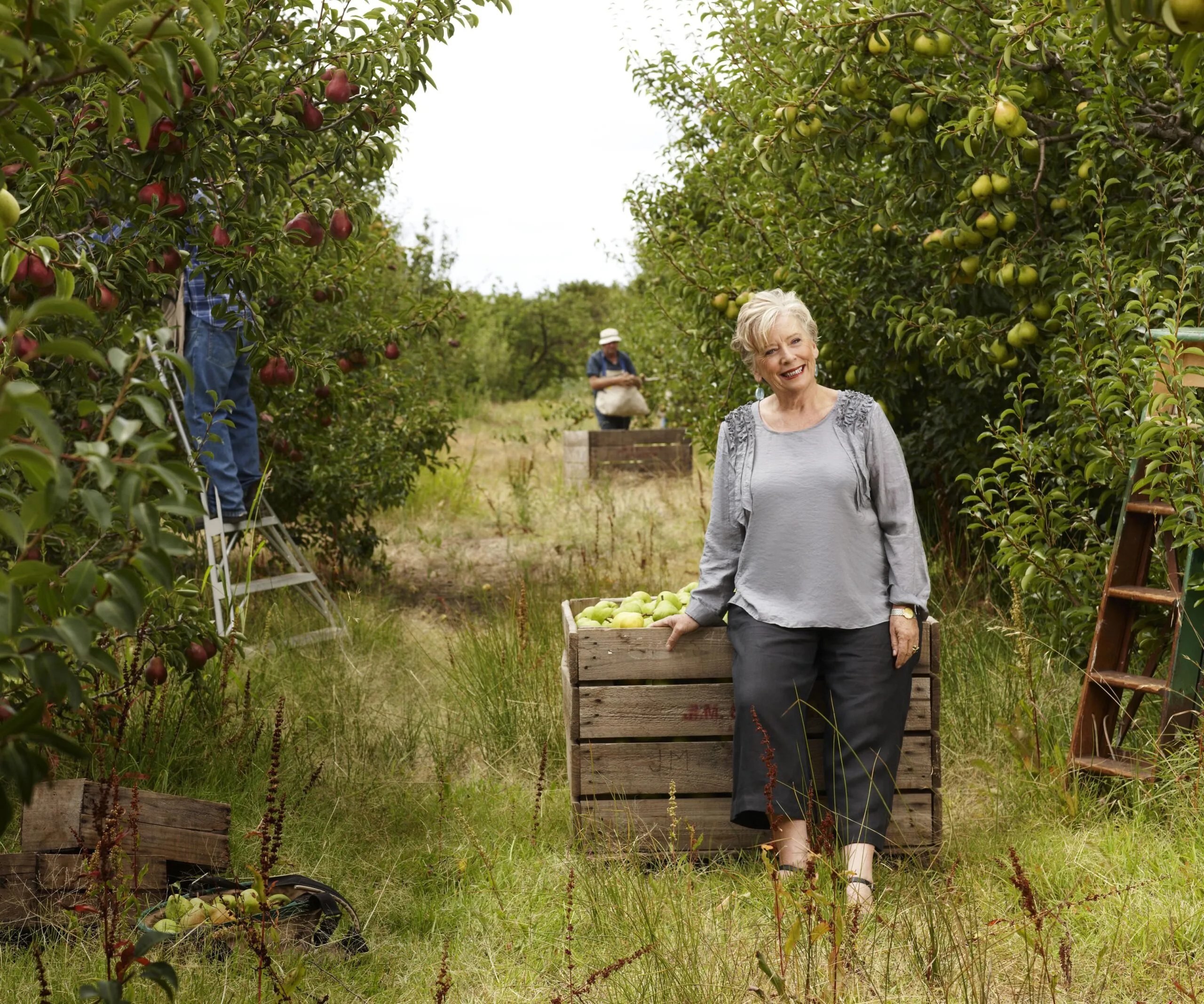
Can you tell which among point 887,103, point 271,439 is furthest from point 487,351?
point 887,103

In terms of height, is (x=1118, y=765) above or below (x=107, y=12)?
below

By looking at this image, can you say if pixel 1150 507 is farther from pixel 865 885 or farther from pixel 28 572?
pixel 28 572

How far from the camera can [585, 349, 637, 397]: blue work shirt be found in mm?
12969

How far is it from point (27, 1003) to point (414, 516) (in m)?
7.82

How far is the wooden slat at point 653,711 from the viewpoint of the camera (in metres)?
3.49

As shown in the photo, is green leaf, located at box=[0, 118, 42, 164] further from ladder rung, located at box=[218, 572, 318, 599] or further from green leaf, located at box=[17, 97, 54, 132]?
ladder rung, located at box=[218, 572, 318, 599]

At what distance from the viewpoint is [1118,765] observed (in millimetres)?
3537

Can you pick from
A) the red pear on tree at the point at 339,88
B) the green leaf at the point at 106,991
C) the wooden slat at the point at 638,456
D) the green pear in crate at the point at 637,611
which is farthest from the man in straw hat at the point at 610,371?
the green leaf at the point at 106,991

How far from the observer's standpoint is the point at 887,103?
15.5 ft

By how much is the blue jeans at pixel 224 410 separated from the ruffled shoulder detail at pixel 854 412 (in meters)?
2.33

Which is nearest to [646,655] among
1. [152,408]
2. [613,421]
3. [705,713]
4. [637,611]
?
[705,713]

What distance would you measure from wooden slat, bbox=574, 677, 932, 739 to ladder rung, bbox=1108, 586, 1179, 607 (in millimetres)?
739

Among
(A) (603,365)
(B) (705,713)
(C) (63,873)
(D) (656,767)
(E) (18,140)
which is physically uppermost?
(A) (603,365)

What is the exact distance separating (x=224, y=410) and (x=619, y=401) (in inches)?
318
